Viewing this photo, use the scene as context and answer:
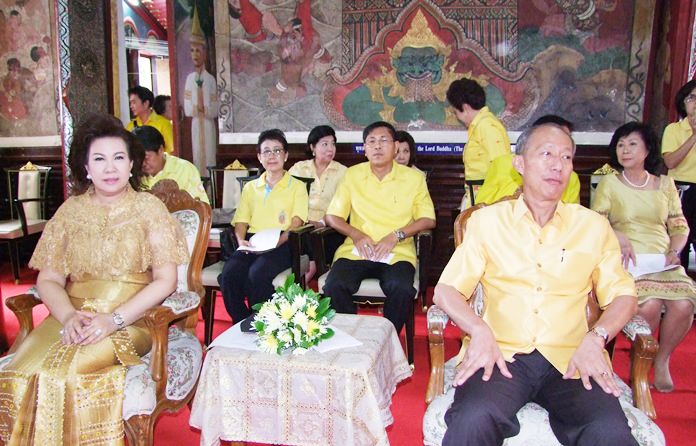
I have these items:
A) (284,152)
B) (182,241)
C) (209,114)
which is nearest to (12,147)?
(209,114)

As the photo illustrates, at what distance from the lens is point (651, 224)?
9.86 feet

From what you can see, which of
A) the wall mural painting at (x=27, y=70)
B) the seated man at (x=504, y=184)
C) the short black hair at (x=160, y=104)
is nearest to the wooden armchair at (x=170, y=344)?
the seated man at (x=504, y=184)

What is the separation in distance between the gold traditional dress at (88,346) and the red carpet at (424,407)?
1.72ft

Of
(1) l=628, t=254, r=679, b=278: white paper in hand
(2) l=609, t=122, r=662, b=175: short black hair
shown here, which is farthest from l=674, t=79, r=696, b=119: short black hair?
(1) l=628, t=254, r=679, b=278: white paper in hand

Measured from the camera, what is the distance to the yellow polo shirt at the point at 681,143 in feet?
12.9

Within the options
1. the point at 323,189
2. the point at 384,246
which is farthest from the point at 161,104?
the point at 384,246

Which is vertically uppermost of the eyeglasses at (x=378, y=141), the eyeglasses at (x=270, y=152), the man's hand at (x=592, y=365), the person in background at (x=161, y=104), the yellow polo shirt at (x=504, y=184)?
the person in background at (x=161, y=104)

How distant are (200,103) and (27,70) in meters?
2.17

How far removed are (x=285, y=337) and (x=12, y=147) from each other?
245 inches

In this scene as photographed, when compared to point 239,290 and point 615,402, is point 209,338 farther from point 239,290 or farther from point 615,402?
point 615,402

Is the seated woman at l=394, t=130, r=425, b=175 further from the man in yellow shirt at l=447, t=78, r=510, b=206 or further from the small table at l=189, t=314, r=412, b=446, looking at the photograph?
the small table at l=189, t=314, r=412, b=446

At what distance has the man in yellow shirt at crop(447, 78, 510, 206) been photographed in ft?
13.1

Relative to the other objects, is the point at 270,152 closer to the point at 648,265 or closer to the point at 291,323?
the point at 291,323

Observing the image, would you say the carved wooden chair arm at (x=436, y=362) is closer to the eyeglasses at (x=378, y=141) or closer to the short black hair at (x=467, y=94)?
the eyeglasses at (x=378, y=141)
